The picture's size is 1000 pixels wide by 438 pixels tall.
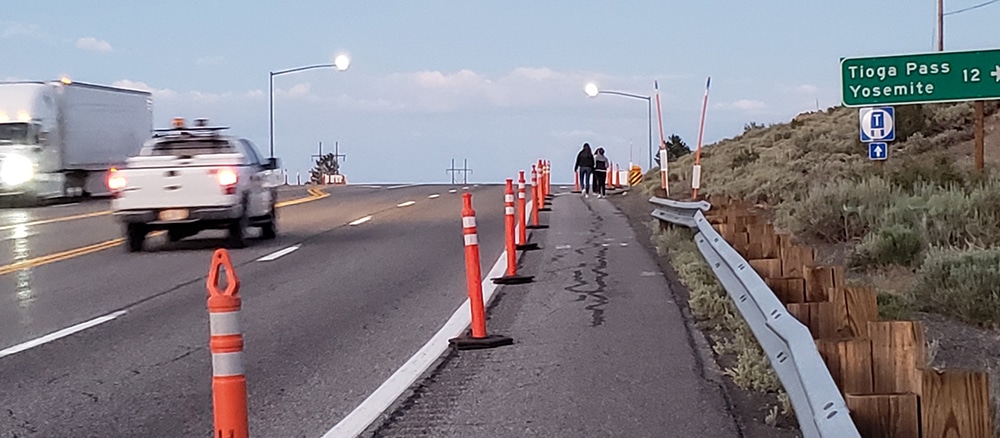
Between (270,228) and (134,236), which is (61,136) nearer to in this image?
(270,228)

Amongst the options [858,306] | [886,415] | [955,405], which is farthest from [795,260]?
[955,405]

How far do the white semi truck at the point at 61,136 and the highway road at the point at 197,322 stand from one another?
14065 mm

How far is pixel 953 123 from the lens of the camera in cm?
3409

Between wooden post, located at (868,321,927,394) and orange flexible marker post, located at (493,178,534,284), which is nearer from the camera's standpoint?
wooden post, located at (868,321,927,394)

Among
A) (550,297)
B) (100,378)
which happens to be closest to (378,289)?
(550,297)

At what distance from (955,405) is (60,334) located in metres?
8.66

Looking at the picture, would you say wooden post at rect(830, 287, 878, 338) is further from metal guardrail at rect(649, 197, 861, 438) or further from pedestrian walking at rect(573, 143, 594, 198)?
pedestrian walking at rect(573, 143, 594, 198)

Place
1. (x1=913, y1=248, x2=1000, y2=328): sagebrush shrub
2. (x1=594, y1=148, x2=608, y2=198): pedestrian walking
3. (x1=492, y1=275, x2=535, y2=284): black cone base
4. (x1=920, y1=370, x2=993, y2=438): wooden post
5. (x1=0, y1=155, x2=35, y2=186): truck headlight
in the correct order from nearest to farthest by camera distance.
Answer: (x1=920, y1=370, x2=993, y2=438): wooden post → (x1=913, y1=248, x2=1000, y2=328): sagebrush shrub → (x1=492, y1=275, x2=535, y2=284): black cone base → (x1=0, y1=155, x2=35, y2=186): truck headlight → (x1=594, y1=148, x2=608, y2=198): pedestrian walking

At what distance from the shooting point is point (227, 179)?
18.4m

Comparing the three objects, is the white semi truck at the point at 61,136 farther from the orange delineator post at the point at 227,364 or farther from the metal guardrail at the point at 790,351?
the orange delineator post at the point at 227,364

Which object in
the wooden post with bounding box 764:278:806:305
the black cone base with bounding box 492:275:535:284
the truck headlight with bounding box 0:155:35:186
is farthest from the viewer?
the truck headlight with bounding box 0:155:35:186

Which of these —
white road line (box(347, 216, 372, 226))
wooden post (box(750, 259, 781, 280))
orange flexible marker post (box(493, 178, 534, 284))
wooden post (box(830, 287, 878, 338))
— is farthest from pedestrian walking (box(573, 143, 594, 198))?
wooden post (box(830, 287, 878, 338))

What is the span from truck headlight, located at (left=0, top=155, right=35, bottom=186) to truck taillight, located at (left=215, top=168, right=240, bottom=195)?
1886 centimetres

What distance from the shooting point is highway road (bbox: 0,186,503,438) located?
7.75 m
